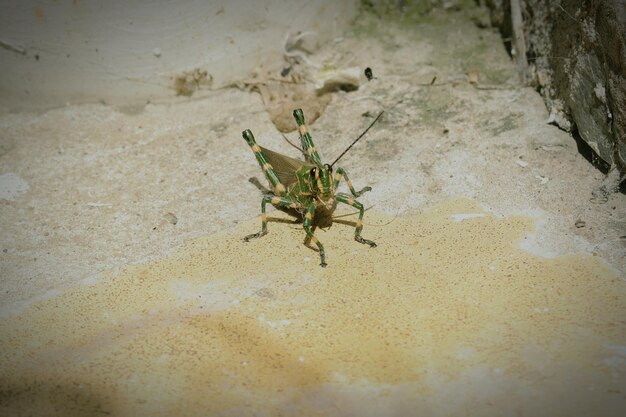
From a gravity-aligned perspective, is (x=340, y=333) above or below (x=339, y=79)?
below

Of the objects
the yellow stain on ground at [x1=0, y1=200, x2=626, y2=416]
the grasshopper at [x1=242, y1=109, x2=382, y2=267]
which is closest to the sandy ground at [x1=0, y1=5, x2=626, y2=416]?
the yellow stain on ground at [x1=0, y1=200, x2=626, y2=416]

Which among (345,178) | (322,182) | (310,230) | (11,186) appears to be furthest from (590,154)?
(11,186)

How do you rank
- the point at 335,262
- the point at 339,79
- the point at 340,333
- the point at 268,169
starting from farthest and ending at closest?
the point at 339,79 < the point at 268,169 < the point at 335,262 < the point at 340,333

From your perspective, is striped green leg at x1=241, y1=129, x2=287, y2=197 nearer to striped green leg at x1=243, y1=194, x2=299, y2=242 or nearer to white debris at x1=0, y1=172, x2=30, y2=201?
striped green leg at x1=243, y1=194, x2=299, y2=242

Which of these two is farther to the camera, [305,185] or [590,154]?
[590,154]

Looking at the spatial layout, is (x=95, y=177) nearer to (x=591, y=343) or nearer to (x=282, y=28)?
(x=282, y=28)

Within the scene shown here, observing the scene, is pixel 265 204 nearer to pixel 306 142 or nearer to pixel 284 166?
pixel 284 166

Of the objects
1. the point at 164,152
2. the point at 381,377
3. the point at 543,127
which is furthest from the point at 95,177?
the point at 543,127
